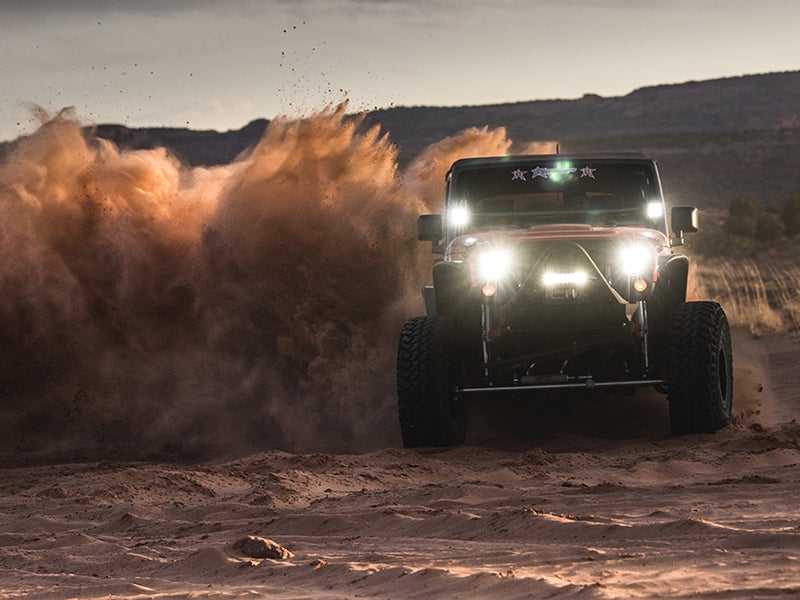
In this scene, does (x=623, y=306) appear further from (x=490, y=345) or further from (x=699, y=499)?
(x=699, y=499)

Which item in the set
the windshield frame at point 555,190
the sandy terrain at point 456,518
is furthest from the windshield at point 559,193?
the sandy terrain at point 456,518

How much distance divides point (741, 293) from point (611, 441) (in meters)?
15.5

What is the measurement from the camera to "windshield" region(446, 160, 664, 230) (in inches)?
438

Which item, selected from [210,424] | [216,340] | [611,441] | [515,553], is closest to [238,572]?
[515,553]

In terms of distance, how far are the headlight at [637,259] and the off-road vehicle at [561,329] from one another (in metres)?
0.01

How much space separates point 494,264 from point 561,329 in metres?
0.68

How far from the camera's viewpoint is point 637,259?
10.1 m

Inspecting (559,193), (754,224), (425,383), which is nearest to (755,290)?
(559,193)

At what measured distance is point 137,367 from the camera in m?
14.3

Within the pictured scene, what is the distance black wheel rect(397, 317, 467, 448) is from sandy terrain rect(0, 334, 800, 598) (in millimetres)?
170

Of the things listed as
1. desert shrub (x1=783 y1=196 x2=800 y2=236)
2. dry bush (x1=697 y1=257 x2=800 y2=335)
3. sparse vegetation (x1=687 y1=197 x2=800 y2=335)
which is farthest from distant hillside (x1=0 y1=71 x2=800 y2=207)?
dry bush (x1=697 y1=257 x2=800 y2=335)

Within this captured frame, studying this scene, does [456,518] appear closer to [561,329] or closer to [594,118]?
[561,329]

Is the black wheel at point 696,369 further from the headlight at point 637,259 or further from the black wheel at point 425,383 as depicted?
the black wheel at point 425,383

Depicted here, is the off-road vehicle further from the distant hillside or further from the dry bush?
the distant hillside
